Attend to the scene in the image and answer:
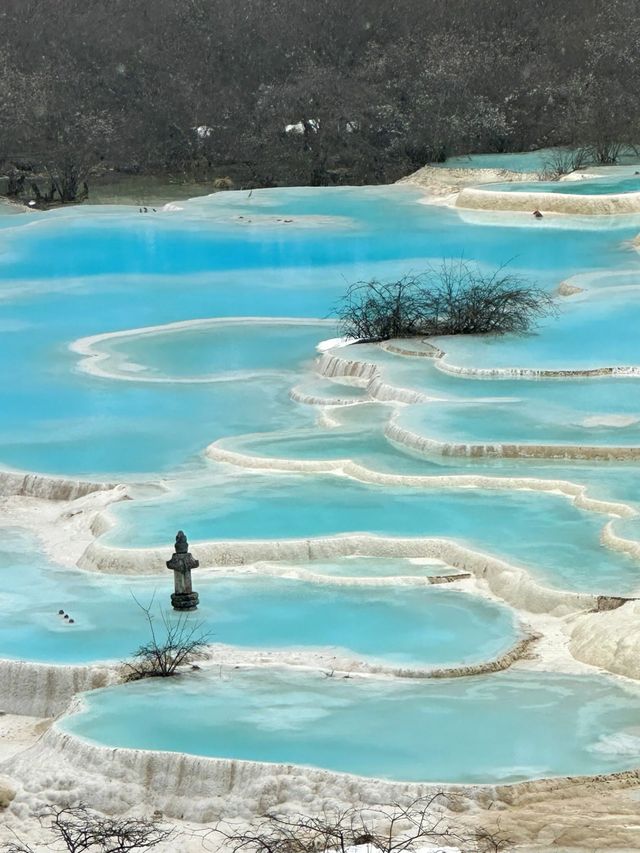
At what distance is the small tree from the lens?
30.5 feet

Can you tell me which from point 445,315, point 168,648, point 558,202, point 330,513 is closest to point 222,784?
point 168,648

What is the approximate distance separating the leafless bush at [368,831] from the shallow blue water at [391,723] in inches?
10.1

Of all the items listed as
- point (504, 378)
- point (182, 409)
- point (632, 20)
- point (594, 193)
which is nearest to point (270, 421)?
point (182, 409)

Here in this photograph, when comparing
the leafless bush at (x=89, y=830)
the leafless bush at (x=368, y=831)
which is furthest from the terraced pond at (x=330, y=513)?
the leafless bush at (x=89, y=830)

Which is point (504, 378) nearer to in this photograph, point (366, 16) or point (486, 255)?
point (486, 255)

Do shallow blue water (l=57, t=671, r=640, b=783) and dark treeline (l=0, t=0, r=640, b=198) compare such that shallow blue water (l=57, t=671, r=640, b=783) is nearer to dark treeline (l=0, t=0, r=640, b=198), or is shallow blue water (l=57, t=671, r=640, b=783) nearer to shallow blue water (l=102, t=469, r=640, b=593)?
shallow blue water (l=102, t=469, r=640, b=593)

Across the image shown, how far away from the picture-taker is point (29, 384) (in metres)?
17.5

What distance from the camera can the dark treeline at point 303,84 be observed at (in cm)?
3703

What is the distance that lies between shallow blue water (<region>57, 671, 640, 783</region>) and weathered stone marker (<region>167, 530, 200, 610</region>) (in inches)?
45.4

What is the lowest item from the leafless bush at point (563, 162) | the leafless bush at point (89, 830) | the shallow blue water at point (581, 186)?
the leafless bush at point (89, 830)

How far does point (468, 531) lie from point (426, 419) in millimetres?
2750

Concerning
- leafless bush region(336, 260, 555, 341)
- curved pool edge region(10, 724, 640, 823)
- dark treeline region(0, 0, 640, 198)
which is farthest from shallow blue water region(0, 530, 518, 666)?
dark treeline region(0, 0, 640, 198)

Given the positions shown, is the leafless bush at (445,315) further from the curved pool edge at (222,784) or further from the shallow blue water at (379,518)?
the curved pool edge at (222,784)

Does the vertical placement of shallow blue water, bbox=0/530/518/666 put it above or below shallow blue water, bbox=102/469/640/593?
below
